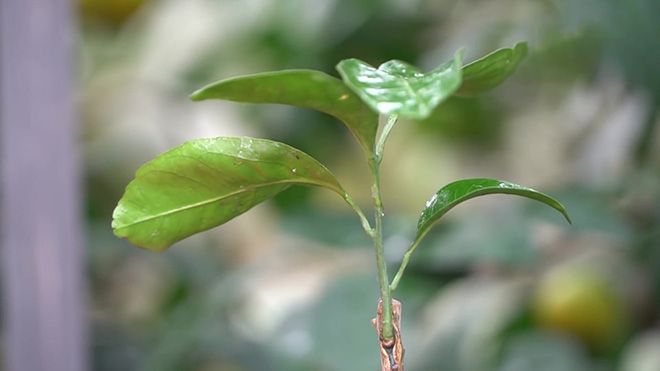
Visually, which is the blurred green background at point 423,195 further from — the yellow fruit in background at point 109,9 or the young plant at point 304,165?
the young plant at point 304,165

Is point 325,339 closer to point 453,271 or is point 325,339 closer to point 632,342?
point 453,271

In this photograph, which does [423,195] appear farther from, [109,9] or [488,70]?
[488,70]

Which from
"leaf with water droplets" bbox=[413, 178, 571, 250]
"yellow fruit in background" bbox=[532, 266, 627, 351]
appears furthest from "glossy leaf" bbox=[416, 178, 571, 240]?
"yellow fruit in background" bbox=[532, 266, 627, 351]

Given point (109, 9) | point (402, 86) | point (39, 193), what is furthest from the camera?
point (109, 9)

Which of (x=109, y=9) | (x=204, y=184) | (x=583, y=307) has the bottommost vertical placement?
(x=583, y=307)

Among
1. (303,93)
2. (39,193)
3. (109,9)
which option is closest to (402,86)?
(303,93)

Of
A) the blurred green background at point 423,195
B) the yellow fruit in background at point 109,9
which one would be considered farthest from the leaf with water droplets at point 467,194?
the yellow fruit in background at point 109,9
